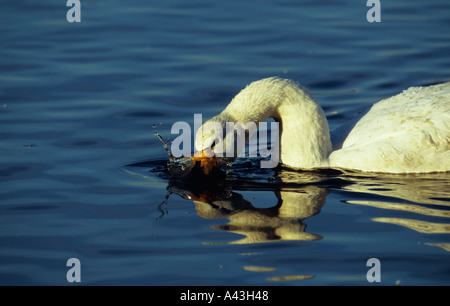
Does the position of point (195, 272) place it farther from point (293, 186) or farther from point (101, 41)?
point (101, 41)

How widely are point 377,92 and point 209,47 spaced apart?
3440 millimetres

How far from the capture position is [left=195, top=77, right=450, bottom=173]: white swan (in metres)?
9.26

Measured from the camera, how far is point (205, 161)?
9070mm

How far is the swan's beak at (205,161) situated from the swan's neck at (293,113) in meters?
0.79

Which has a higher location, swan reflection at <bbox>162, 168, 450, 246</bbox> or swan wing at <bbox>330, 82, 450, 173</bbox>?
swan wing at <bbox>330, 82, 450, 173</bbox>

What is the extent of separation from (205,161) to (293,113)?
1482 millimetres

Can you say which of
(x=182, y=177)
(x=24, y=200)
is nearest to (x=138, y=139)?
(x=182, y=177)

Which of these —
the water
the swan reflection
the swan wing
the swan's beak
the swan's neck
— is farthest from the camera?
the swan's neck

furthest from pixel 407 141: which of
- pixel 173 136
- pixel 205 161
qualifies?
pixel 173 136

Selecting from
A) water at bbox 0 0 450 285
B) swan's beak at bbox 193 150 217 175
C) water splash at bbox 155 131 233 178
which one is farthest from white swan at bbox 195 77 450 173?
water splash at bbox 155 131 233 178

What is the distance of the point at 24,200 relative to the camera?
346 inches

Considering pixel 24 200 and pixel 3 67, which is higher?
pixel 3 67

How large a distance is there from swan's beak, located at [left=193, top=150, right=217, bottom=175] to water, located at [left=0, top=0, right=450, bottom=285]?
0.79 ft

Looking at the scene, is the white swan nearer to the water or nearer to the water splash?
the water
